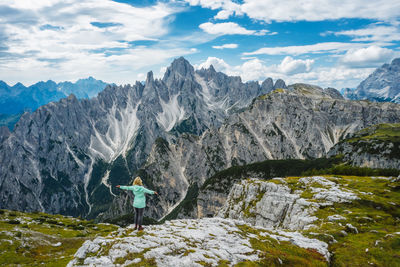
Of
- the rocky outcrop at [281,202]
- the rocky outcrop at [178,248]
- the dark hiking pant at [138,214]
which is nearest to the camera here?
the rocky outcrop at [178,248]

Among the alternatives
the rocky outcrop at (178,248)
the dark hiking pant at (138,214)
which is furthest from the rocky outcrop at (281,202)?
the dark hiking pant at (138,214)

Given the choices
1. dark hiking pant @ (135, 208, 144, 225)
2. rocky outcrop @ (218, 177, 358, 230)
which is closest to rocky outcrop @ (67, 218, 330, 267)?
dark hiking pant @ (135, 208, 144, 225)

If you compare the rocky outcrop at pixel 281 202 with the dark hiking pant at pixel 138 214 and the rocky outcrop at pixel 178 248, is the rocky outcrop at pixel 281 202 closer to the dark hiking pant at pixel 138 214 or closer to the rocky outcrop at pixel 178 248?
the rocky outcrop at pixel 178 248

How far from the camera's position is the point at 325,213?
177 feet

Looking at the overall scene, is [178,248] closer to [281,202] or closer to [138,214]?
[138,214]

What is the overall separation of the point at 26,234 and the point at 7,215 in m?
32.5

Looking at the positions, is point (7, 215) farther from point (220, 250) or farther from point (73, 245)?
point (220, 250)

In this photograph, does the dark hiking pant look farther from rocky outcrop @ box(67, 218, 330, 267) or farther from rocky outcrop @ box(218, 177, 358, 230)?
rocky outcrop @ box(218, 177, 358, 230)

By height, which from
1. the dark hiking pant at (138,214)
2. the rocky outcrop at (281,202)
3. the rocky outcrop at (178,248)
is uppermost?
the dark hiking pant at (138,214)

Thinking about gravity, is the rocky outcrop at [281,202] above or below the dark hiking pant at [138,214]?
below

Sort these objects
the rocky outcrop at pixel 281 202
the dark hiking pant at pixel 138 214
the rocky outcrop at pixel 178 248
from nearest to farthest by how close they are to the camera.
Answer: the rocky outcrop at pixel 178 248 < the dark hiking pant at pixel 138 214 < the rocky outcrop at pixel 281 202

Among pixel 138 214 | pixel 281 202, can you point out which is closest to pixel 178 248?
pixel 138 214

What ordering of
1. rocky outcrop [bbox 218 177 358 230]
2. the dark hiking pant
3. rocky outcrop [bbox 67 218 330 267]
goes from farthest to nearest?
rocky outcrop [bbox 218 177 358 230]
the dark hiking pant
rocky outcrop [bbox 67 218 330 267]

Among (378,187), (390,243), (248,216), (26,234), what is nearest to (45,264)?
(26,234)
